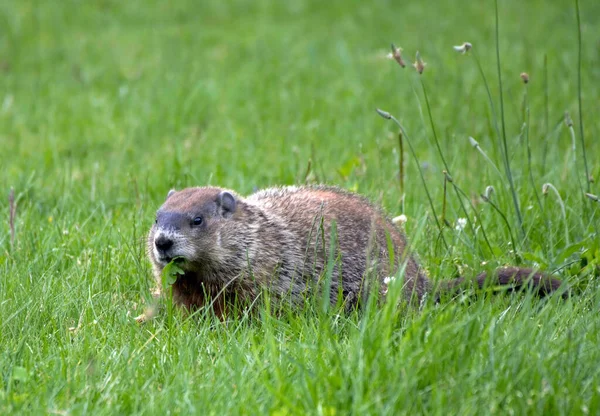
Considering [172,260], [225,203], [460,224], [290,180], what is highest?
[225,203]

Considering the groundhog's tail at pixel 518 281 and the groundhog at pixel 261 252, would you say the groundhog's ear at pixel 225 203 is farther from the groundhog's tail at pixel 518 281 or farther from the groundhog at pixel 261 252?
the groundhog's tail at pixel 518 281

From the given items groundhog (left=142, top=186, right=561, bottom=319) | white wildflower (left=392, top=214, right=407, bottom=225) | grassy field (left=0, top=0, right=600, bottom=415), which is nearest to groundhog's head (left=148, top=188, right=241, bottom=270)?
groundhog (left=142, top=186, right=561, bottom=319)

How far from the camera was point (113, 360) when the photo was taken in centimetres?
319

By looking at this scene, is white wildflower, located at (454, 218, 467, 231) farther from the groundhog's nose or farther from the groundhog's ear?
the groundhog's nose

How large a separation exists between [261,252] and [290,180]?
5.24 ft

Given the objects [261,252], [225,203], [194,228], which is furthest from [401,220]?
[194,228]

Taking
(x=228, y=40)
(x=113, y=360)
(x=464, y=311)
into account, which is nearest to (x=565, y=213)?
(x=464, y=311)

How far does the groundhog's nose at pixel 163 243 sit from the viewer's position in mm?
3896

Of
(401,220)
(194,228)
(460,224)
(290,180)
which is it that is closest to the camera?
(194,228)

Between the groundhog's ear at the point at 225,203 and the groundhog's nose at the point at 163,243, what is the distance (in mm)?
378

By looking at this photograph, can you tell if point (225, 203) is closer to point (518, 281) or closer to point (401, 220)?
point (401, 220)

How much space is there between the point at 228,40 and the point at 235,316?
6.91 m

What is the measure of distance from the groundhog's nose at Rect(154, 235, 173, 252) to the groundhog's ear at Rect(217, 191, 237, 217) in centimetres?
38

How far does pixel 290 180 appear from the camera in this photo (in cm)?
571
